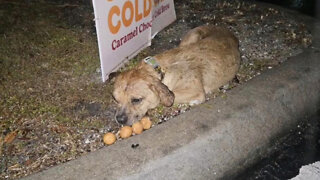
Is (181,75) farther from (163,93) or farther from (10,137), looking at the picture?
(10,137)

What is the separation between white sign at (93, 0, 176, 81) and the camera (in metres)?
4.72

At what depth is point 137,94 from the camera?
166 inches

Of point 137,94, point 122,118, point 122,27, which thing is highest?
point 122,27

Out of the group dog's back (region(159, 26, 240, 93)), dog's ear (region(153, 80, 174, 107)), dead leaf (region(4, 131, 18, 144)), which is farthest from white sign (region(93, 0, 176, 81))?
dead leaf (region(4, 131, 18, 144))

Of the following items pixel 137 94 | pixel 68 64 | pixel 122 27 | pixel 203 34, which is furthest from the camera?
pixel 68 64

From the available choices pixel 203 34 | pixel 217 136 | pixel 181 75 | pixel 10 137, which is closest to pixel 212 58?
pixel 181 75

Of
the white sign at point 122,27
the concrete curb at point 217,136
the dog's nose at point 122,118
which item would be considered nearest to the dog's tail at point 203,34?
→ the white sign at point 122,27

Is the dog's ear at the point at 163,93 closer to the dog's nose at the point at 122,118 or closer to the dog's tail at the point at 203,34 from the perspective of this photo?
the dog's nose at the point at 122,118

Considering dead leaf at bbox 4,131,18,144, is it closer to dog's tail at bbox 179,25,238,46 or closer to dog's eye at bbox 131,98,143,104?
dog's eye at bbox 131,98,143,104

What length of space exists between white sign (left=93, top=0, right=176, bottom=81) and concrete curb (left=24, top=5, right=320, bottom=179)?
1555 mm

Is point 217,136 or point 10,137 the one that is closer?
point 217,136

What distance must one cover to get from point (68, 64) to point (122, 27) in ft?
4.06

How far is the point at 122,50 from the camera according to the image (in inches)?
211

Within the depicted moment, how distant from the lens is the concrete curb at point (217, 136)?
3.42 meters
